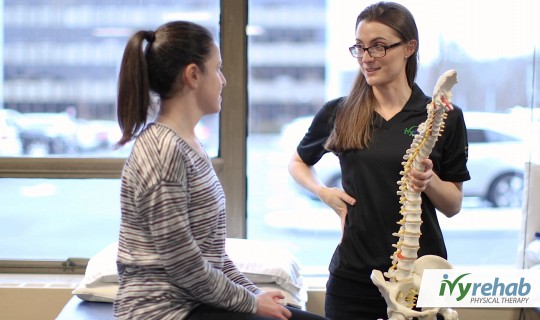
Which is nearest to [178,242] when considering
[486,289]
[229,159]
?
Result: [486,289]

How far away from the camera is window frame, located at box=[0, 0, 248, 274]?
130 inches

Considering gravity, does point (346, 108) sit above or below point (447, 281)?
above

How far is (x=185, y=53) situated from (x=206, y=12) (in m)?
1.80

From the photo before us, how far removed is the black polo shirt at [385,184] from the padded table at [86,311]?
873mm

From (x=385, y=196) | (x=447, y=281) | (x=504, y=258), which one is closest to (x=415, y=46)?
(x=385, y=196)

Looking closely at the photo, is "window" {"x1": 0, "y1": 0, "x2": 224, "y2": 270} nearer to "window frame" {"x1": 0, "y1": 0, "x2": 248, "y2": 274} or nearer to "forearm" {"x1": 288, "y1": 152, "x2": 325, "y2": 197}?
"window frame" {"x1": 0, "y1": 0, "x2": 248, "y2": 274}

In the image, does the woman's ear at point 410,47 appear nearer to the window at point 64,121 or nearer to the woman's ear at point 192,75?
the woman's ear at point 192,75

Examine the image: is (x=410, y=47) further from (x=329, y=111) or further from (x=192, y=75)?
(x=192, y=75)

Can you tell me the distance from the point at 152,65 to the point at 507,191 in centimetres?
225

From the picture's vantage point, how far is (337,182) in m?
3.35

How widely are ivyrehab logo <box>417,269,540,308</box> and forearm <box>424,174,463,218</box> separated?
0.18 m

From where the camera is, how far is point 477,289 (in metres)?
2.16

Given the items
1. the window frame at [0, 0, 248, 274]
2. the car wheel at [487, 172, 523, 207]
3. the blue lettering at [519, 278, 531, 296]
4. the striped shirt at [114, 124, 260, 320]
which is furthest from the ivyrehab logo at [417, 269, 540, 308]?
the window frame at [0, 0, 248, 274]

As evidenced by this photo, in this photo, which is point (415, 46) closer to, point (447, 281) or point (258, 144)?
point (447, 281)
